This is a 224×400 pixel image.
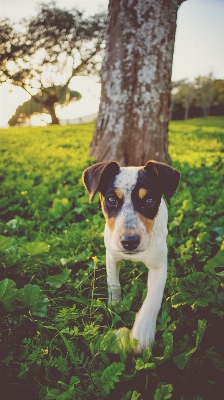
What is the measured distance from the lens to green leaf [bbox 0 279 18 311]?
7.61 feet

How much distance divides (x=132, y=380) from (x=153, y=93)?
5.39m

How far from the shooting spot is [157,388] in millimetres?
1903

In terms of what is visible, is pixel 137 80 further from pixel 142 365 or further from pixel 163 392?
pixel 163 392

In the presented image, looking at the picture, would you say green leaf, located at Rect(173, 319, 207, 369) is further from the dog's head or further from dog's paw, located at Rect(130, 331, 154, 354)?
the dog's head

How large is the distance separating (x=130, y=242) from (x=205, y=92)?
70.0 metres

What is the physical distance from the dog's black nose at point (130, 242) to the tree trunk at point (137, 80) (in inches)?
162

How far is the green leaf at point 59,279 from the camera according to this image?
2.95 m

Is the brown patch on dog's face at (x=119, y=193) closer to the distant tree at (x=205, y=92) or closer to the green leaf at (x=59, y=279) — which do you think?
the green leaf at (x=59, y=279)

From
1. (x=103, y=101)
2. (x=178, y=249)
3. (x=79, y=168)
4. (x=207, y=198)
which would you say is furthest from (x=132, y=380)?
→ (x=103, y=101)

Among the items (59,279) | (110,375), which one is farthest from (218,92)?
(110,375)

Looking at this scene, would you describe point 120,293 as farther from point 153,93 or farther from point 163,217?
point 153,93

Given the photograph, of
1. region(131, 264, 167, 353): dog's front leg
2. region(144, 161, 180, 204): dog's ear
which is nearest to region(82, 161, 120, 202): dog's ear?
region(144, 161, 180, 204): dog's ear

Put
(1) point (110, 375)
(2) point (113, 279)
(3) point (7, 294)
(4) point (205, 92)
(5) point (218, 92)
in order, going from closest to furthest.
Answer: (1) point (110, 375)
(3) point (7, 294)
(2) point (113, 279)
(4) point (205, 92)
(5) point (218, 92)

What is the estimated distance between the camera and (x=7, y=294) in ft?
7.66
